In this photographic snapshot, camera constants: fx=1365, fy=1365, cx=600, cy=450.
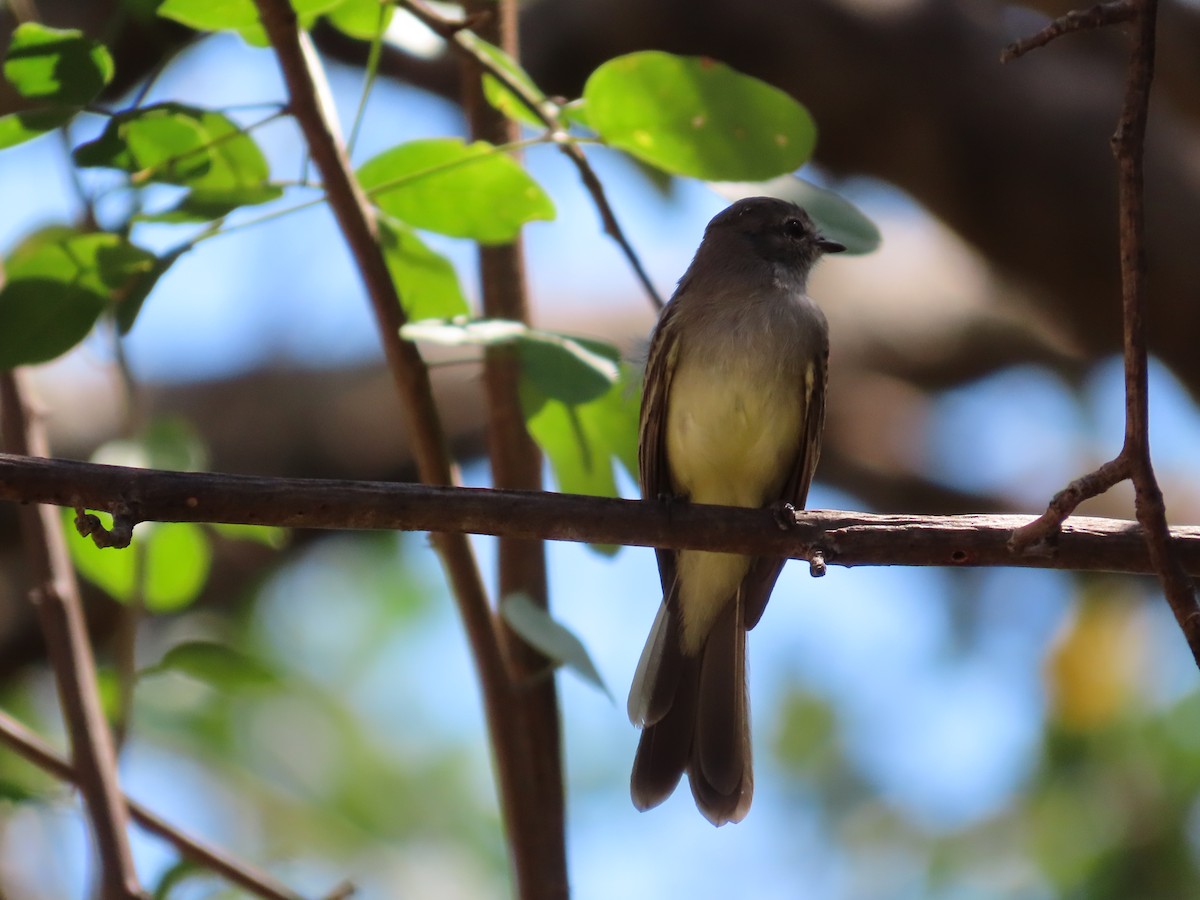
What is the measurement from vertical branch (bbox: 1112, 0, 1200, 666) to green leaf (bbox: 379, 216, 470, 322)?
1.63 m

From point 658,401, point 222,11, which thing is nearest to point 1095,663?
point 658,401

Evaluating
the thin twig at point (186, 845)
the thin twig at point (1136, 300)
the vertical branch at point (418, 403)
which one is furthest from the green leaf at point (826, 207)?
the thin twig at point (186, 845)

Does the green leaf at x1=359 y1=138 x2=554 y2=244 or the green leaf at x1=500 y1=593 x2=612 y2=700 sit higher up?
the green leaf at x1=359 y1=138 x2=554 y2=244

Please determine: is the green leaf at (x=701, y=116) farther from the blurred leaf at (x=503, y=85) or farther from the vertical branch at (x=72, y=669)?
the vertical branch at (x=72, y=669)

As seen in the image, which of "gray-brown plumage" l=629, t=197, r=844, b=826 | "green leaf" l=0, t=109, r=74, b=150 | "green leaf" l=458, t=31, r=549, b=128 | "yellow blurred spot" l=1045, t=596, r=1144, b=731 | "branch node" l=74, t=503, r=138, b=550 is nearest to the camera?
"branch node" l=74, t=503, r=138, b=550

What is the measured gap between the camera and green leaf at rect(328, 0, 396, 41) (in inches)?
114

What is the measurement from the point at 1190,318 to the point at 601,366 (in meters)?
3.34

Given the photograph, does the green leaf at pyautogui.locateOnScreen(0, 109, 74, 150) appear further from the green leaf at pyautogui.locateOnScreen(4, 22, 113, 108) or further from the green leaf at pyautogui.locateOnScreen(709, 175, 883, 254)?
the green leaf at pyautogui.locateOnScreen(709, 175, 883, 254)

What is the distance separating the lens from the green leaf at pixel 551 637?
2893mm

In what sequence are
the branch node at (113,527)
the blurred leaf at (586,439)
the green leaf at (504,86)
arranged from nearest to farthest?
the branch node at (113,527)
the green leaf at (504,86)
the blurred leaf at (586,439)

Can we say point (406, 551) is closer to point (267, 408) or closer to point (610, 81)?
point (267, 408)

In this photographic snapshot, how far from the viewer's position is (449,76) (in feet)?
19.8

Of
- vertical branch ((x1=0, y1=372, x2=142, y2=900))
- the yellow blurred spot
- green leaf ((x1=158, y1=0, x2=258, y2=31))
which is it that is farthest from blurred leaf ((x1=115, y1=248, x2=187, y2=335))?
the yellow blurred spot

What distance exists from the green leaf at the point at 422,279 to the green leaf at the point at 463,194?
0.32 ft
